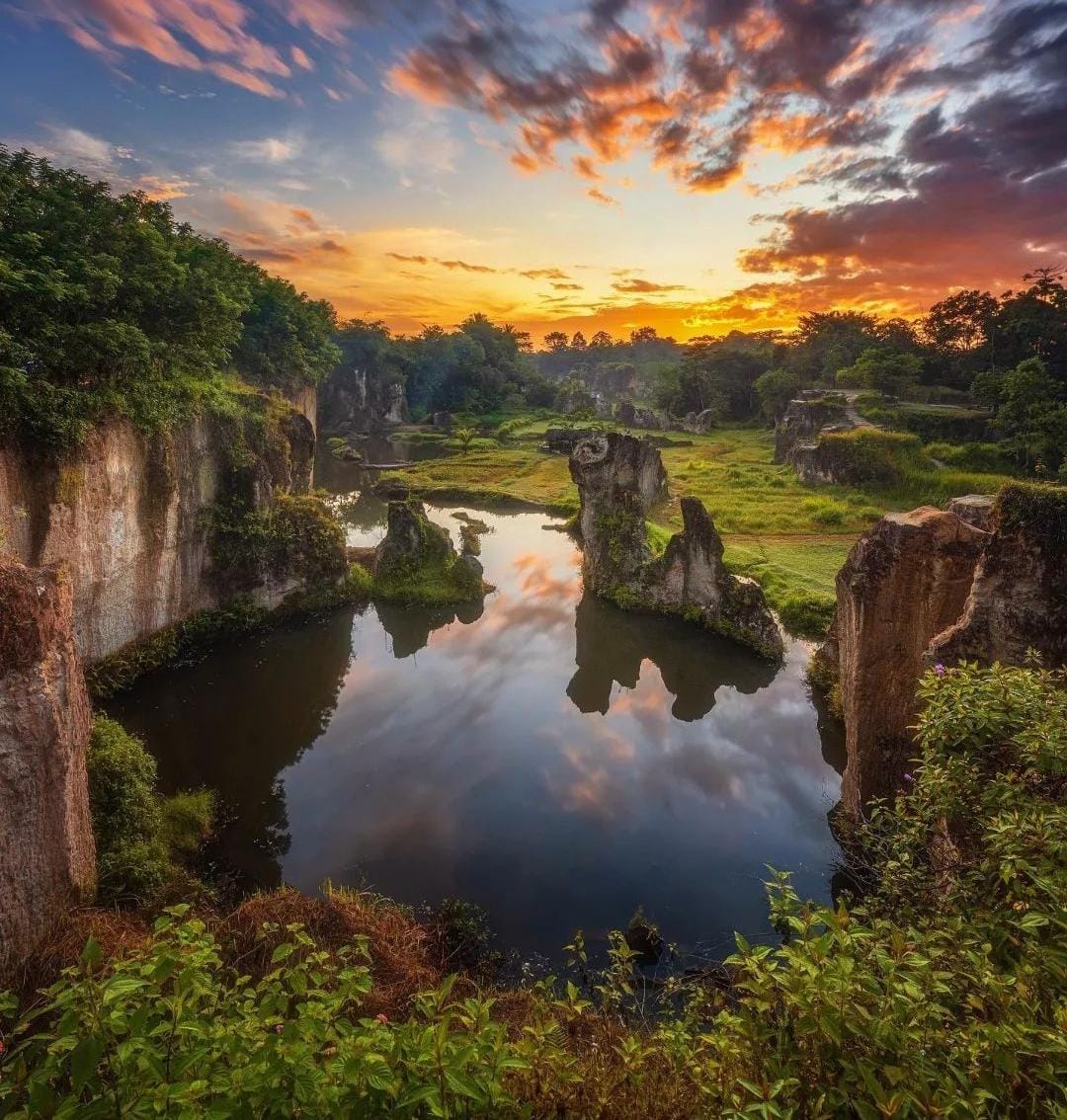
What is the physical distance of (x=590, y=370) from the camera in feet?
491

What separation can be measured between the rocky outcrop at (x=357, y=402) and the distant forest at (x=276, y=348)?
1.04m

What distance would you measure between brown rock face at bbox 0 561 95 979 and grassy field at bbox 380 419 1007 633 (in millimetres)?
22093

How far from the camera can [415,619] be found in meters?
24.7

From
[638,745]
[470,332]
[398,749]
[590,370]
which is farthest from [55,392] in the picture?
[590,370]

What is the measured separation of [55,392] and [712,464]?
162ft

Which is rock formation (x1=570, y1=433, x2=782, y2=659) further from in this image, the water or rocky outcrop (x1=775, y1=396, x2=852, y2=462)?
rocky outcrop (x1=775, y1=396, x2=852, y2=462)

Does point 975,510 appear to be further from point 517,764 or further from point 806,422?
point 806,422

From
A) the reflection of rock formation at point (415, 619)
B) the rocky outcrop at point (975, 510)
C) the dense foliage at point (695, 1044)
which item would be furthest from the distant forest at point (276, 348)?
the rocky outcrop at point (975, 510)

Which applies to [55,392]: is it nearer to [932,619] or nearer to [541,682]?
[541,682]

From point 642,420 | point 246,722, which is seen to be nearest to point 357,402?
point 642,420

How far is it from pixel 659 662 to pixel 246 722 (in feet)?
43.4

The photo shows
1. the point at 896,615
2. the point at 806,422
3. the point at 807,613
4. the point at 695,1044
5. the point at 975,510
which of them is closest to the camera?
the point at 695,1044

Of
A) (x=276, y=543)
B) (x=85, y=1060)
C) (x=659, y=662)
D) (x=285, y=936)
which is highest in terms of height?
(x=85, y=1060)

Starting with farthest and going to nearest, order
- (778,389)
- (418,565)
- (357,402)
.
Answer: (357,402), (778,389), (418,565)
